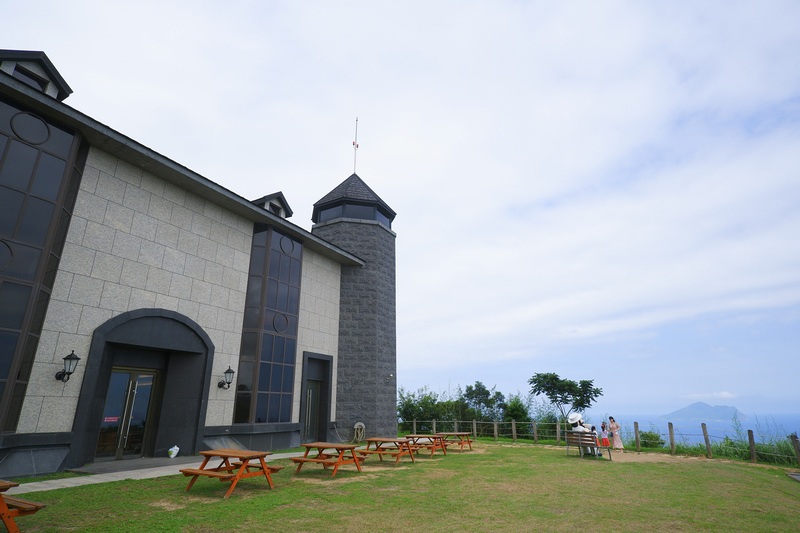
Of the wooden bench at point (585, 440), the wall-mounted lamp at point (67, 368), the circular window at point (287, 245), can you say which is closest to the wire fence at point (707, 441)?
the wooden bench at point (585, 440)

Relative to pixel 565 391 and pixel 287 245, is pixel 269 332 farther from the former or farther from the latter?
pixel 565 391

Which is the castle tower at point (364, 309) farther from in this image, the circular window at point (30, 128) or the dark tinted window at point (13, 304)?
the circular window at point (30, 128)

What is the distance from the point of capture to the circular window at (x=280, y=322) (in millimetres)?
13617

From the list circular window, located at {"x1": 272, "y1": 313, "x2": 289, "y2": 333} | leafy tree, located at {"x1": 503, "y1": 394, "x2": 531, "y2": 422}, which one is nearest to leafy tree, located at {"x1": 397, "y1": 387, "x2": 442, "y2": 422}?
leafy tree, located at {"x1": 503, "y1": 394, "x2": 531, "y2": 422}

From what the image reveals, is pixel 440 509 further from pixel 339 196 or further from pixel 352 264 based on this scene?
pixel 339 196

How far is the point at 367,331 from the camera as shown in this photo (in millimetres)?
17234

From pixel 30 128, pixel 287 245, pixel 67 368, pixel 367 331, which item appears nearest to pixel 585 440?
pixel 367 331

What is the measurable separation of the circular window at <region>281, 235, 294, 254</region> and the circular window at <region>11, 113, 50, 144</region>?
6.94 meters

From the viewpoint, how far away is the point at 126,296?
9781mm

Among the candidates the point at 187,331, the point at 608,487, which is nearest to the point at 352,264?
the point at 187,331

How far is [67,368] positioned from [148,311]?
2104mm

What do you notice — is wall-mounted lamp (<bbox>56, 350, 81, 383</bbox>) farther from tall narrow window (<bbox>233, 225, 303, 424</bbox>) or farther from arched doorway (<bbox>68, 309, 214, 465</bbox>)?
tall narrow window (<bbox>233, 225, 303, 424</bbox>)

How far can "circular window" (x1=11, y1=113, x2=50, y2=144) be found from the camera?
26.6 ft

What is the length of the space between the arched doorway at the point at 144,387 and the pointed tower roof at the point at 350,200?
29.7 feet
